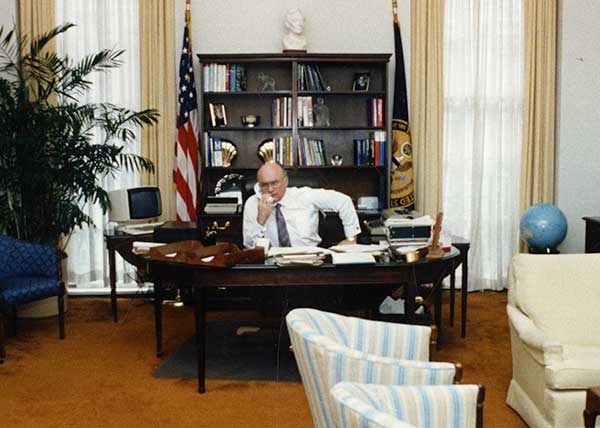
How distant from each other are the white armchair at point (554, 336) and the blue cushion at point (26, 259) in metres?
3.58

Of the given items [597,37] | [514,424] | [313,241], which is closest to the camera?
[514,424]

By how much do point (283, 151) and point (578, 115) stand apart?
290cm

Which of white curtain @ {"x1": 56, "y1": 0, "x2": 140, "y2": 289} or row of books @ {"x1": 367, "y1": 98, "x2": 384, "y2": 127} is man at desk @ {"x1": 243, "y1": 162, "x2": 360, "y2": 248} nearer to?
row of books @ {"x1": 367, "y1": 98, "x2": 384, "y2": 127}

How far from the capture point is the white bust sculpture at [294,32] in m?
6.73

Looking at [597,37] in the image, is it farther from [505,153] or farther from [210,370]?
[210,370]

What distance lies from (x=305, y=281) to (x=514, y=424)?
4.49ft

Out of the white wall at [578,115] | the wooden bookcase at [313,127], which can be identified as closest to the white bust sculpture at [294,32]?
the wooden bookcase at [313,127]

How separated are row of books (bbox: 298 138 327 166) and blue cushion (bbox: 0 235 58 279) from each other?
8.20ft

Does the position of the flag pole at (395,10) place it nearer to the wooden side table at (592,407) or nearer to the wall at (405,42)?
the wall at (405,42)

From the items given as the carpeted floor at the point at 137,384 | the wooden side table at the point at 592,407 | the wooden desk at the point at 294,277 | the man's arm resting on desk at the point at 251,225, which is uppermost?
the man's arm resting on desk at the point at 251,225

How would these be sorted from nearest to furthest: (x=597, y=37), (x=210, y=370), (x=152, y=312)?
(x=210, y=370) → (x=152, y=312) → (x=597, y=37)

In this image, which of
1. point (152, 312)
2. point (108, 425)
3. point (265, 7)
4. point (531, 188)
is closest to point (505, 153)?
point (531, 188)

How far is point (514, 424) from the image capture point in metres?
3.74

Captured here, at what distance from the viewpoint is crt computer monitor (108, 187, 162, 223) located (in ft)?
20.1
